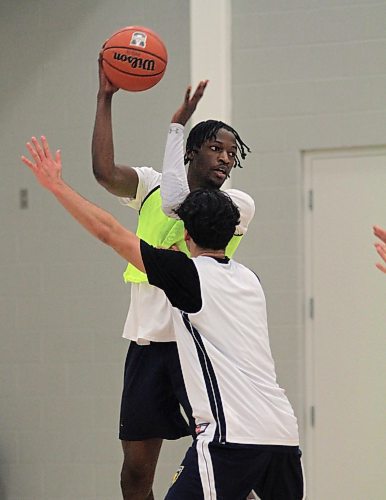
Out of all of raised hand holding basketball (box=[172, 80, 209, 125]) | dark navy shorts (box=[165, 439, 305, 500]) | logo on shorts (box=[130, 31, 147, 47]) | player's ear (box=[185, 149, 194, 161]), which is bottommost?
dark navy shorts (box=[165, 439, 305, 500])

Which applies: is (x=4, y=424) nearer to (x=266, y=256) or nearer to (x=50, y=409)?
(x=50, y=409)

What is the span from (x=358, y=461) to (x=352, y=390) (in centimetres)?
44

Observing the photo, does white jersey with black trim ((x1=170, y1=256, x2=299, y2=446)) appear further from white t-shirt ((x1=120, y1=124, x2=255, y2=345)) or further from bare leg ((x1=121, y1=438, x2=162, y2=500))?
bare leg ((x1=121, y1=438, x2=162, y2=500))

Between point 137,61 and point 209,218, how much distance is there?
3.05 ft

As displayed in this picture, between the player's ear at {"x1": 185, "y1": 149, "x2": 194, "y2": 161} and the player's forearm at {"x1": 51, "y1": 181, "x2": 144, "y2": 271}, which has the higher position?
the player's ear at {"x1": 185, "y1": 149, "x2": 194, "y2": 161}

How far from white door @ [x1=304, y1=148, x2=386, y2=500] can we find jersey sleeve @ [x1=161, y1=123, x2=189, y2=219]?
2487mm

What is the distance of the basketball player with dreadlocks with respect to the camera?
143 inches

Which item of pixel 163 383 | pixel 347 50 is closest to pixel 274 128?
pixel 347 50

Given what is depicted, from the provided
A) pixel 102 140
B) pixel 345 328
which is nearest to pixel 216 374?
pixel 102 140

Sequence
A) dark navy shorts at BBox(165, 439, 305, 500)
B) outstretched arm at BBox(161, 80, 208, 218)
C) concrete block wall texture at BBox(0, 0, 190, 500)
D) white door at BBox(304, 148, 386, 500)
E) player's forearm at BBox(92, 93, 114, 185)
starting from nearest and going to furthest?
dark navy shorts at BBox(165, 439, 305, 500)
outstretched arm at BBox(161, 80, 208, 218)
player's forearm at BBox(92, 93, 114, 185)
white door at BBox(304, 148, 386, 500)
concrete block wall texture at BBox(0, 0, 190, 500)

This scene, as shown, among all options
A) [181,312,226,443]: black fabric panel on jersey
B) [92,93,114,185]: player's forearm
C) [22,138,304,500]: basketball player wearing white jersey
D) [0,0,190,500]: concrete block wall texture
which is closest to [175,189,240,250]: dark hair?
[22,138,304,500]: basketball player wearing white jersey

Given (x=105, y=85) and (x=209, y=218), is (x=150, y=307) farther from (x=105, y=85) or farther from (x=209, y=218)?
(x=105, y=85)

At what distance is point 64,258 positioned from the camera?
250 inches

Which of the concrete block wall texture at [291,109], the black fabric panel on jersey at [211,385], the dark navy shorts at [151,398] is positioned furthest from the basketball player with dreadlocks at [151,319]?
the concrete block wall texture at [291,109]
